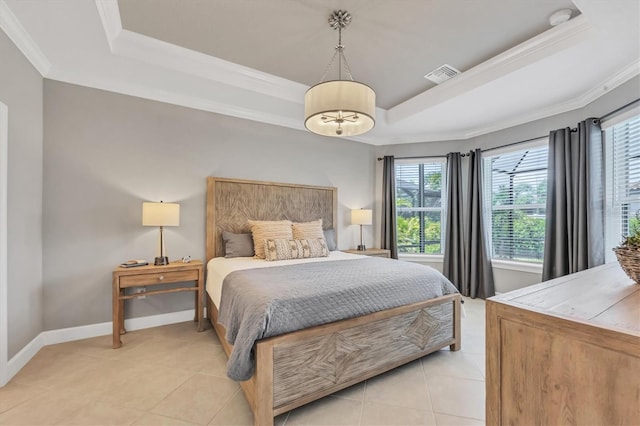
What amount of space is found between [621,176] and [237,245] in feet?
13.4

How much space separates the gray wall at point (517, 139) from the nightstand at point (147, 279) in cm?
312

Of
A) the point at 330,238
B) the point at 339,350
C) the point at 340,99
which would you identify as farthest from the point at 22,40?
the point at 330,238

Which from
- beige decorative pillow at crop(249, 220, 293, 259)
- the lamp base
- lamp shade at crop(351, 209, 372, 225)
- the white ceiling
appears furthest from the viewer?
lamp shade at crop(351, 209, 372, 225)

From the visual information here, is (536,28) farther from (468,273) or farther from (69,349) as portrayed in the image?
(69,349)

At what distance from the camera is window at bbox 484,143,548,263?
366 centimetres

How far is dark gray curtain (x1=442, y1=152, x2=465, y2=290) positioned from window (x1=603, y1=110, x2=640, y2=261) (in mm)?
1598

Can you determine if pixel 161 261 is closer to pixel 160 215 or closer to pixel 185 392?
pixel 160 215

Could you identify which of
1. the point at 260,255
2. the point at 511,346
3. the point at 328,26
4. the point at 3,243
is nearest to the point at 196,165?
the point at 260,255

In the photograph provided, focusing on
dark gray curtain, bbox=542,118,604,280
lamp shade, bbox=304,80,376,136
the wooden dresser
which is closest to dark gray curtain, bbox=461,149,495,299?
dark gray curtain, bbox=542,118,604,280

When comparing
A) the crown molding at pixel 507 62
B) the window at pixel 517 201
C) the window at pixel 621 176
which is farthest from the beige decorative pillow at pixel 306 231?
the window at pixel 621 176

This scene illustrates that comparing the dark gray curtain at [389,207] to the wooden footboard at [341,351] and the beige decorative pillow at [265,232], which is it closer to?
the beige decorative pillow at [265,232]

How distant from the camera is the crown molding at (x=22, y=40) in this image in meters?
1.90

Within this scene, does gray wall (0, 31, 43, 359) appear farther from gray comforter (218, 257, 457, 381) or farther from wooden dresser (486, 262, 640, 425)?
wooden dresser (486, 262, 640, 425)

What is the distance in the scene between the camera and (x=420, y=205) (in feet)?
15.5
